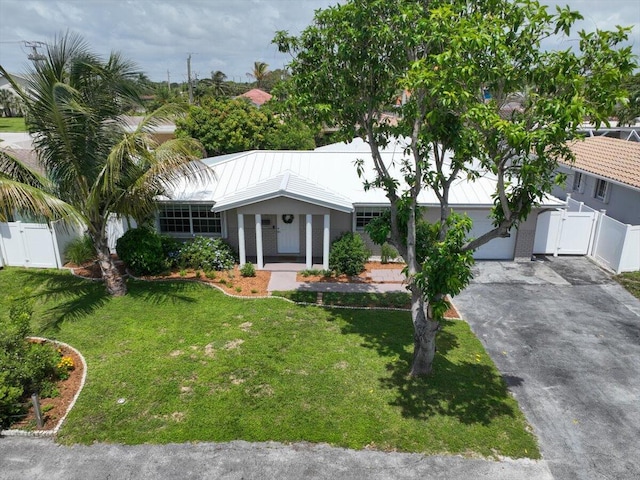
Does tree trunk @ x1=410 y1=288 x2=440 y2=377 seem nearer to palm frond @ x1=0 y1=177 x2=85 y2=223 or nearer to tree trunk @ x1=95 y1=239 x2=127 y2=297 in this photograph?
palm frond @ x1=0 y1=177 x2=85 y2=223

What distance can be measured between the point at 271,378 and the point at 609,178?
16272 millimetres

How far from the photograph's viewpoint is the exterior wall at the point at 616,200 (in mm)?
17594

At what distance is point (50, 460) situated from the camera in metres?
7.30

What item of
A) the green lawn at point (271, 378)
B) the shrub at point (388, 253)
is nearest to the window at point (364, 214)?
the shrub at point (388, 253)

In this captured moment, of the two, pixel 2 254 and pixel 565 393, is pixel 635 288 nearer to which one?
pixel 565 393

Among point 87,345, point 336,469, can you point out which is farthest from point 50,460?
point 336,469

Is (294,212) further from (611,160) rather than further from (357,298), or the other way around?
(611,160)

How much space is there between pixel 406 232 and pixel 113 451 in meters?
7.09

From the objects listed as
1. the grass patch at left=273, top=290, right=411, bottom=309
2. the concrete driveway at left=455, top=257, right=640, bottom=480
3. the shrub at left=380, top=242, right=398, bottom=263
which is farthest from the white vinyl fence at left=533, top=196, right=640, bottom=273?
the grass patch at left=273, top=290, right=411, bottom=309

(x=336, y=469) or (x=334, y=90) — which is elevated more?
(x=334, y=90)

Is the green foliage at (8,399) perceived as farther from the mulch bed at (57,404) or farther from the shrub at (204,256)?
the shrub at (204,256)

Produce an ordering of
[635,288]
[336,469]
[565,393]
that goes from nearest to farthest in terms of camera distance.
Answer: [336,469]
[565,393]
[635,288]

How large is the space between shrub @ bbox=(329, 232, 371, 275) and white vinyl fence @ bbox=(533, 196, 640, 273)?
6.99 meters

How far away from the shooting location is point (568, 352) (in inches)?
420
